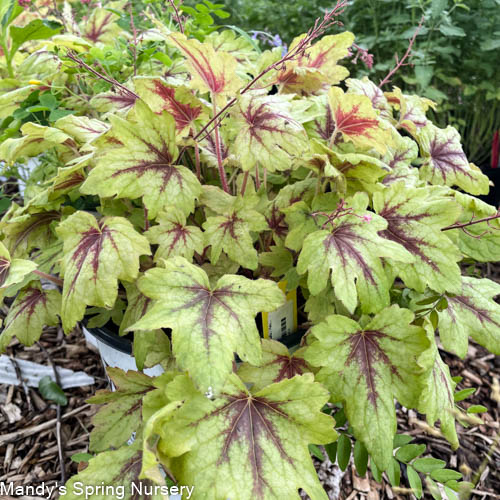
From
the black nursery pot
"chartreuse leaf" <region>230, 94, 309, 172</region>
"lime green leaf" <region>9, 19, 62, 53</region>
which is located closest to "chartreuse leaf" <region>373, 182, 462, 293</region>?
"chartreuse leaf" <region>230, 94, 309, 172</region>

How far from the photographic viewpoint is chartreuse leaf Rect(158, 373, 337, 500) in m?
0.80

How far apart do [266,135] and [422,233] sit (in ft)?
1.28

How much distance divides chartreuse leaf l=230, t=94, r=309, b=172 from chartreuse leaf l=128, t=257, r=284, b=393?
0.24 m

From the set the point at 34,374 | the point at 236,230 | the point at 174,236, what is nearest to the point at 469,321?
the point at 236,230

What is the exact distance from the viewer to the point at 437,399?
946 millimetres

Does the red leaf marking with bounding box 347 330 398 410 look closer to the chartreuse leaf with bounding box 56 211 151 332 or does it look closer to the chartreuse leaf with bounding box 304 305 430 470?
the chartreuse leaf with bounding box 304 305 430 470

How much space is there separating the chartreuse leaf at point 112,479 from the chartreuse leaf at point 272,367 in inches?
10.1

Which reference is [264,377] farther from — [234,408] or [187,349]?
[187,349]

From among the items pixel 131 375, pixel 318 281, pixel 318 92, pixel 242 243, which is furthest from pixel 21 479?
pixel 318 92

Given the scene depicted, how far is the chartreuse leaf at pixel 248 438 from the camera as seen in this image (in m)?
0.80

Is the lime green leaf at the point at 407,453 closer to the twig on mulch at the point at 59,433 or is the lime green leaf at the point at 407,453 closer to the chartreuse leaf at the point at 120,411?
the chartreuse leaf at the point at 120,411

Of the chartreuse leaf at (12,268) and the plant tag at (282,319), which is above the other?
the chartreuse leaf at (12,268)

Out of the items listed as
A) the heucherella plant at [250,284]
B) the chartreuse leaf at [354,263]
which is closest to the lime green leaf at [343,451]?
the heucherella plant at [250,284]

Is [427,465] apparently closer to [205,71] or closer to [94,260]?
[94,260]
